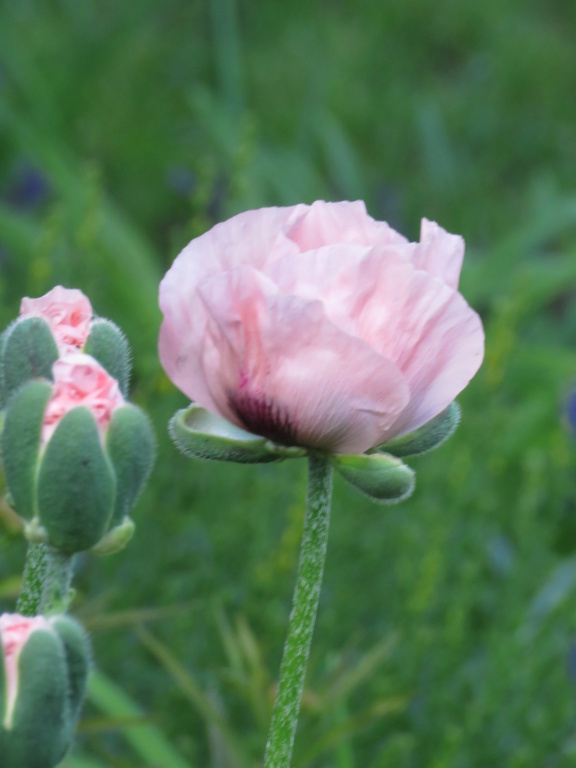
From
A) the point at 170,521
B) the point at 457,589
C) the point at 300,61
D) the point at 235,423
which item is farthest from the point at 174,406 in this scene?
the point at 300,61

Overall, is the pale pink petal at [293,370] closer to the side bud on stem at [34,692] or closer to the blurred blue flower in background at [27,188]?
the side bud on stem at [34,692]

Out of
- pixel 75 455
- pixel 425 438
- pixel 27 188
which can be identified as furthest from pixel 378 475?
pixel 27 188

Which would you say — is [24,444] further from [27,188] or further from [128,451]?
[27,188]

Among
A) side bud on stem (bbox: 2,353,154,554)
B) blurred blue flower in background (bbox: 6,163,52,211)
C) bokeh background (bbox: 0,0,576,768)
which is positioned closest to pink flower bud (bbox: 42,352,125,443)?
side bud on stem (bbox: 2,353,154,554)

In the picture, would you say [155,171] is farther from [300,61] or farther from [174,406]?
[174,406]

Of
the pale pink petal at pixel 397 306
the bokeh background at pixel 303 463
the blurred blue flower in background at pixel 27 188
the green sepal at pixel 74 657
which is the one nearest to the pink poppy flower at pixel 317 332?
the pale pink petal at pixel 397 306

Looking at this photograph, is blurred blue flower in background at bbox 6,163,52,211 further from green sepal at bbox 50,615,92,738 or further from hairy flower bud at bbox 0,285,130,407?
green sepal at bbox 50,615,92,738

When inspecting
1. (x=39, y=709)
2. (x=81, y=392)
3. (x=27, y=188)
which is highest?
(x=27, y=188)
